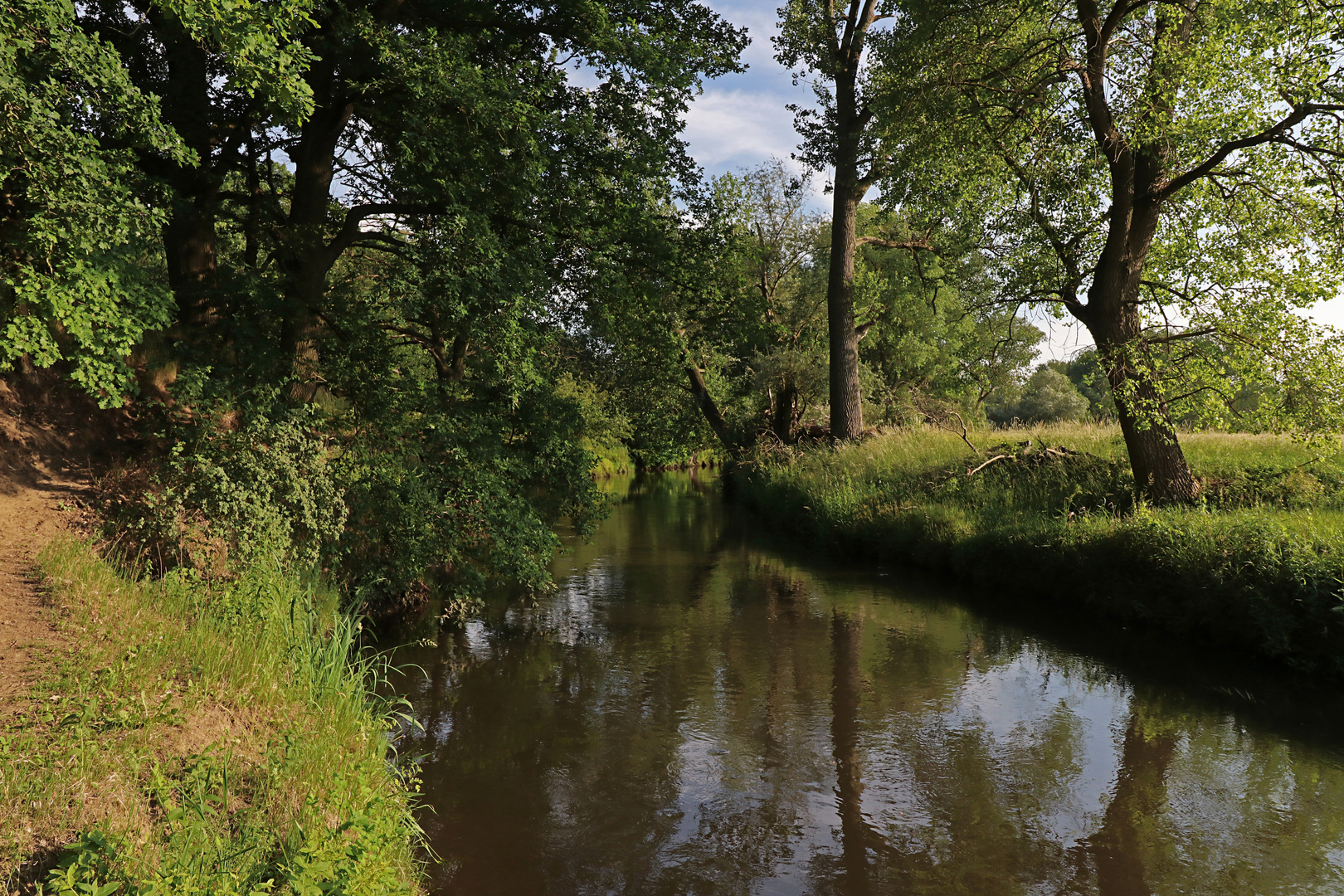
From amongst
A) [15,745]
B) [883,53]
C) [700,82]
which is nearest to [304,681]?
[15,745]

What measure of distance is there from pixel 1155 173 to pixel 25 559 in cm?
1566

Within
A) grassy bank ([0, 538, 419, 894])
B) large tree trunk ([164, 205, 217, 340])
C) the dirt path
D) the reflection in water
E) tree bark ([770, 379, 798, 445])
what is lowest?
the reflection in water

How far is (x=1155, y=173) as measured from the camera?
1270 cm

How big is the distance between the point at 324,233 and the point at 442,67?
3.21m

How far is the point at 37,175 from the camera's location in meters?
6.89

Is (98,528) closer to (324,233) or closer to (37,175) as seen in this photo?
(37,175)

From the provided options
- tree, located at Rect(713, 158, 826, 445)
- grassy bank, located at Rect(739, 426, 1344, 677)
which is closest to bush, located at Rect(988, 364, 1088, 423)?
tree, located at Rect(713, 158, 826, 445)

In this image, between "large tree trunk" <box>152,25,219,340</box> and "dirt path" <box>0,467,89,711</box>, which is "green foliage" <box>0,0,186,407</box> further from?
"large tree trunk" <box>152,25,219,340</box>

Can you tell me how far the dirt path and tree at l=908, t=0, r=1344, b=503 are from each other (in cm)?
1286

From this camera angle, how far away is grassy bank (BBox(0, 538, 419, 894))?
147 inches

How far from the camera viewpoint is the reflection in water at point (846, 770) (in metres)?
5.64

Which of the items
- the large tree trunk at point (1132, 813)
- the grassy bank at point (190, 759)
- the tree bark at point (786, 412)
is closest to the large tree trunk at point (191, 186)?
the grassy bank at point (190, 759)

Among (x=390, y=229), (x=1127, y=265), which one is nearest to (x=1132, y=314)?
(x=1127, y=265)

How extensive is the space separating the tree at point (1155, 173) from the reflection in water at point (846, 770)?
5040 mm
